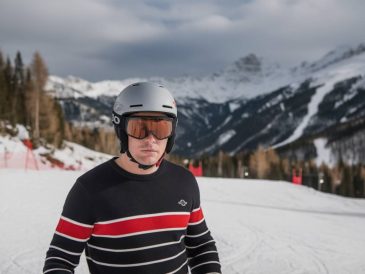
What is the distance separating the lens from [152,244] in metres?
3.08

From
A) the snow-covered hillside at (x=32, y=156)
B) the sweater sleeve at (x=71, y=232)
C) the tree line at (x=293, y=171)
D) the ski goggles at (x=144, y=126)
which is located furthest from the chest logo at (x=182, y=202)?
the tree line at (x=293, y=171)

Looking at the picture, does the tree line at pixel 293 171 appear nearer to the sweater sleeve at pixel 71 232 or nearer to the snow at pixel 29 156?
the snow at pixel 29 156

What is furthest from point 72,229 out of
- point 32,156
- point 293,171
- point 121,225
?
point 293,171

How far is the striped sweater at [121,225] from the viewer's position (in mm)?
2986

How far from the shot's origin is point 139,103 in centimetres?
310

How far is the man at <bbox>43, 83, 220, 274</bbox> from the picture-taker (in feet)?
9.82

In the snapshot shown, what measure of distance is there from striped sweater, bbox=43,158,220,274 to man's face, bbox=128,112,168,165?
0.13m

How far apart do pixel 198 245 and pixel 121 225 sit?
653 millimetres

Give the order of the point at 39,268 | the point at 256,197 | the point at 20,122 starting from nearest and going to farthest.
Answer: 1. the point at 39,268
2. the point at 256,197
3. the point at 20,122

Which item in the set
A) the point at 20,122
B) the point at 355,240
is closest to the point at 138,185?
the point at 355,240

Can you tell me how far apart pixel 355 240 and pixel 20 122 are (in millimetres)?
64337

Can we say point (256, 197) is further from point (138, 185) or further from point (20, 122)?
point (20, 122)

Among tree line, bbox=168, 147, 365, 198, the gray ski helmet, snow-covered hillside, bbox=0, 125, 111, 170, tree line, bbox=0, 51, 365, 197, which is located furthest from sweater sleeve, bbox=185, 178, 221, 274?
tree line, bbox=168, 147, 365, 198

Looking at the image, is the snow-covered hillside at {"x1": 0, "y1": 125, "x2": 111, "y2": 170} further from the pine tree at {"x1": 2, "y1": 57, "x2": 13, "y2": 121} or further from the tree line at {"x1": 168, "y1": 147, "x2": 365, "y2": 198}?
the tree line at {"x1": 168, "y1": 147, "x2": 365, "y2": 198}
